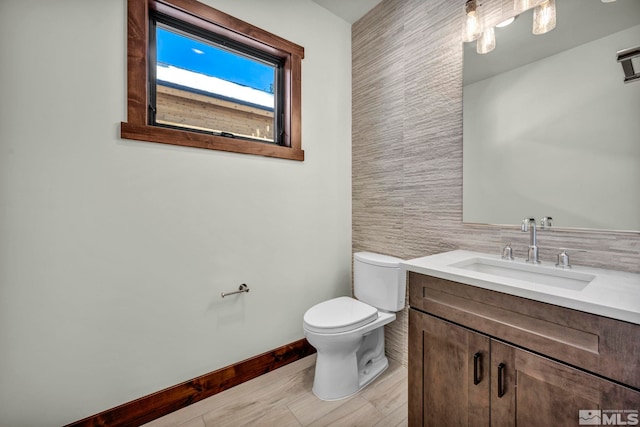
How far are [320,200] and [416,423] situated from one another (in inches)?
56.4

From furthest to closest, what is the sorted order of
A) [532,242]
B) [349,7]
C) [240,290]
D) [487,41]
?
[349,7]
[240,290]
[487,41]
[532,242]

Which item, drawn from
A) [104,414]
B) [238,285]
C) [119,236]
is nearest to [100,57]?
[119,236]

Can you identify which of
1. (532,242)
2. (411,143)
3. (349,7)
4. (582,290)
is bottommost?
(582,290)

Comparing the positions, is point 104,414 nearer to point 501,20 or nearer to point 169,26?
point 169,26

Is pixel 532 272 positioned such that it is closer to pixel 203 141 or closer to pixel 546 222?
pixel 546 222

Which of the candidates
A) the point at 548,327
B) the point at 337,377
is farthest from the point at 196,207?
the point at 548,327

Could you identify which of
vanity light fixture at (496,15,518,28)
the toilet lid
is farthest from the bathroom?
the toilet lid

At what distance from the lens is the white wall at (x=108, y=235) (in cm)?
114

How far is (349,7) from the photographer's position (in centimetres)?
204

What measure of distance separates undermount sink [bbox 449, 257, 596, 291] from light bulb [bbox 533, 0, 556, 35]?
1093 millimetres

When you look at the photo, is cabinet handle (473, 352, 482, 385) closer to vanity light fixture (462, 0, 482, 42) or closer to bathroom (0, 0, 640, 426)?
bathroom (0, 0, 640, 426)

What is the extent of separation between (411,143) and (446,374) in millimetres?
1327

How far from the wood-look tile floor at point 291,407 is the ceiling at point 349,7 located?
106 inches

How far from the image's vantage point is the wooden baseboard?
1.33m
